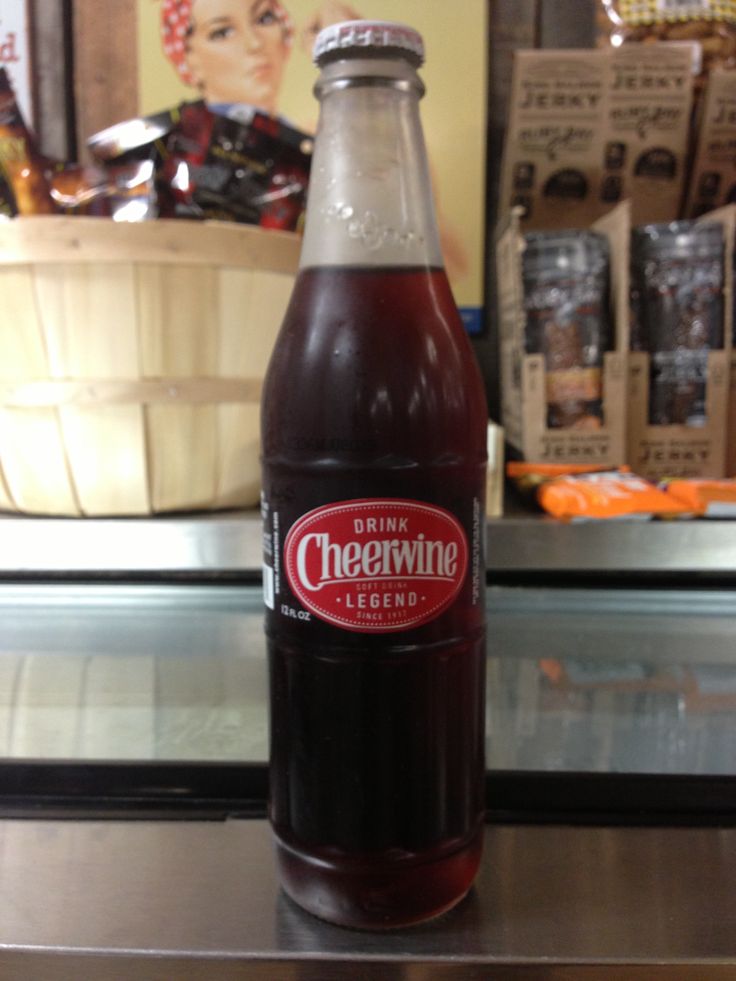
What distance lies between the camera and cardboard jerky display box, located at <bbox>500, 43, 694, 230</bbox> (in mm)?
1074

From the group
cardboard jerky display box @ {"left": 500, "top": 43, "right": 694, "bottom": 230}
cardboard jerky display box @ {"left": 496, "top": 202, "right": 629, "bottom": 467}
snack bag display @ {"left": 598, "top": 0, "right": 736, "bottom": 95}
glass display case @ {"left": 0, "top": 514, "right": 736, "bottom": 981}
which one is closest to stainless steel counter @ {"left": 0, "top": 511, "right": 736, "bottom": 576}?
glass display case @ {"left": 0, "top": 514, "right": 736, "bottom": 981}

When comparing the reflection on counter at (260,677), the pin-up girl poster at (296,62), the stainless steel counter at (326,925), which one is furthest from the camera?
the pin-up girl poster at (296,62)

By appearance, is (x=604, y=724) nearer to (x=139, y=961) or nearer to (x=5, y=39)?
(x=139, y=961)

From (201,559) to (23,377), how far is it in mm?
269

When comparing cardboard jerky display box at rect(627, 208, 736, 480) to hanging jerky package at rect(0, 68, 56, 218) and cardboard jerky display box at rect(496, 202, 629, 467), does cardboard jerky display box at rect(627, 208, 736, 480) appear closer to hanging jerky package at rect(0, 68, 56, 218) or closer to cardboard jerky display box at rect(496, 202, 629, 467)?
cardboard jerky display box at rect(496, 202, 629, 467)

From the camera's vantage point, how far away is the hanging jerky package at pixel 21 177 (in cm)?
76

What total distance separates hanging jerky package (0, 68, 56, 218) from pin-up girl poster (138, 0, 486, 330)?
21.7 inches

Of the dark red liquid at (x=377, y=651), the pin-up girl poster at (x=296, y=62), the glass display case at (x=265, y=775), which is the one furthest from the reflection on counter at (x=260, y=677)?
the pin-up girl poster at (x=296, y=62)

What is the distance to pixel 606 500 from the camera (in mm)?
881

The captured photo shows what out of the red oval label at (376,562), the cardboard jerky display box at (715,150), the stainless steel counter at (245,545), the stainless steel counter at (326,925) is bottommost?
the stainless steel counter at (326,925)

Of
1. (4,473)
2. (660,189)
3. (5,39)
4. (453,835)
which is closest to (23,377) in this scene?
(4,473)

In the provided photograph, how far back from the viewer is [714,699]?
64 centimetres

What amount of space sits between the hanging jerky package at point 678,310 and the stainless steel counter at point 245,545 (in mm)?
293

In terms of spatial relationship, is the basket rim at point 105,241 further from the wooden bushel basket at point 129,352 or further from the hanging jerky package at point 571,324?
the hanging jerky package at point 571,324
